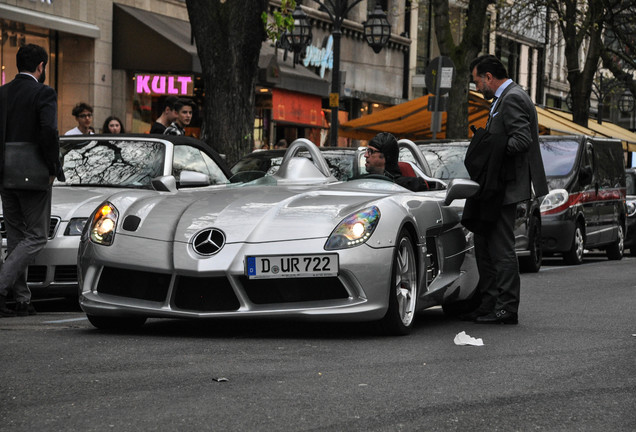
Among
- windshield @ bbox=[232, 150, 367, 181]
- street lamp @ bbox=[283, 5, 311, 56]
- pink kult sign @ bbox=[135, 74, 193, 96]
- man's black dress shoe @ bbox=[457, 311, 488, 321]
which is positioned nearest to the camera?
man's black dress shoe @ bbox=[457, 311, 488, 321]

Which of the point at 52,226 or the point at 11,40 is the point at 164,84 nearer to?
the point at 11,40

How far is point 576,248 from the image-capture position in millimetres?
17516

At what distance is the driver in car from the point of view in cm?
893

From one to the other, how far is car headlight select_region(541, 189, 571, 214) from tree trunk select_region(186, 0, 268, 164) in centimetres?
421

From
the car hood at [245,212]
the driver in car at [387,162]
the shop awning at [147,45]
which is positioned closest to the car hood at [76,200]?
the car hood at [245,212]

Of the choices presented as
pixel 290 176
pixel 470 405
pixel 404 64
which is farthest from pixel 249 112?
pixel 404 64

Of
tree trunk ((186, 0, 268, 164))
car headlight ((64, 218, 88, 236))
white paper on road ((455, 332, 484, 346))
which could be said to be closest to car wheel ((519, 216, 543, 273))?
tree trunk ((186, 0, 268, 164))

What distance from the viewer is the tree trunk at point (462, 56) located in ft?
82.4

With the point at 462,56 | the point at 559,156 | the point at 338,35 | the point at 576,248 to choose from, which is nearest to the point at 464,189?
the point at 576,248

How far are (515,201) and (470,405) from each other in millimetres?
3656

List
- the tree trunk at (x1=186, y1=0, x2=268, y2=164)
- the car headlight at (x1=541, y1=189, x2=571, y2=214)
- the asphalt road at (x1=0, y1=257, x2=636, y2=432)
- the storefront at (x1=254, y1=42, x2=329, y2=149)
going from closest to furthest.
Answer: the asphalt road at (x1=0, y1=257, x2=636, y2=432) < the tree trunk at (x1=186, y1=0, x2=268, y2=164) < the car headlight at (x1=541, y1=189, x2=571, y2=214) < the storefront at (x1=254, y1=42, x2=329, y2=149)

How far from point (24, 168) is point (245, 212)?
2.47 m

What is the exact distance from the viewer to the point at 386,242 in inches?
290

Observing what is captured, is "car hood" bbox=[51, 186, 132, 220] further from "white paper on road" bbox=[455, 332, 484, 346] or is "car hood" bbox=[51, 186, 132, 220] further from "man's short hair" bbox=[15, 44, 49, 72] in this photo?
"white paper on road" bbox=[455, 332, 484, 346]
